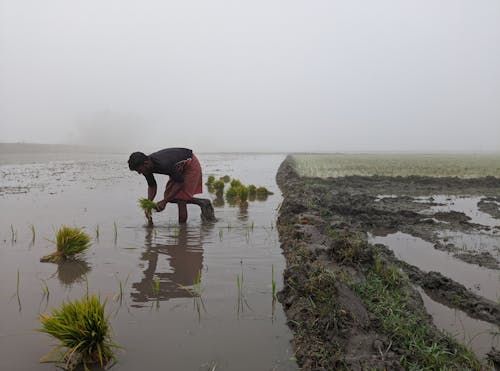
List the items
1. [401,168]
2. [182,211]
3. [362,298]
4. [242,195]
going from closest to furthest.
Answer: [362,298], [182,211], [242,195], [401,168]

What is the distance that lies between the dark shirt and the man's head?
122 millimetres

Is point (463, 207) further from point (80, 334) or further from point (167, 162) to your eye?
point (80, 334)

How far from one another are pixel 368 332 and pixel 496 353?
84 cm

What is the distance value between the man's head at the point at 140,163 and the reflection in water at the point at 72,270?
1570 mm

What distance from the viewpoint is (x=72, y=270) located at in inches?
151

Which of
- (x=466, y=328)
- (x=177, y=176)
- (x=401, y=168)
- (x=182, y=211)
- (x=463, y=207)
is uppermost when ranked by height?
(x=177, y=176)

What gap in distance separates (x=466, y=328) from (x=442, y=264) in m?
1.61

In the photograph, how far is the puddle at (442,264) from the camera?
12.2 ft

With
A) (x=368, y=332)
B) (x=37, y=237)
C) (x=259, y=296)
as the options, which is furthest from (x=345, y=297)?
(x=37, y=237)

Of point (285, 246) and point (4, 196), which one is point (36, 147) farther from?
point (285, 246)

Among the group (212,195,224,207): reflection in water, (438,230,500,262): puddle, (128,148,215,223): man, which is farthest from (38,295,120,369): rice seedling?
(212,195,224,207): reflection in water

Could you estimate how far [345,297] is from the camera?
2.90m

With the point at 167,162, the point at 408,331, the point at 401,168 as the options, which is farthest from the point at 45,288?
the point at 401,168

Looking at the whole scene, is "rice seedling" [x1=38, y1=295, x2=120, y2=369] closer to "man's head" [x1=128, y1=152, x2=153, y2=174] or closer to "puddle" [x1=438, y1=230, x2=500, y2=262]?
"man's head" [x1=128, y1=152, x2=153, y2=174]
